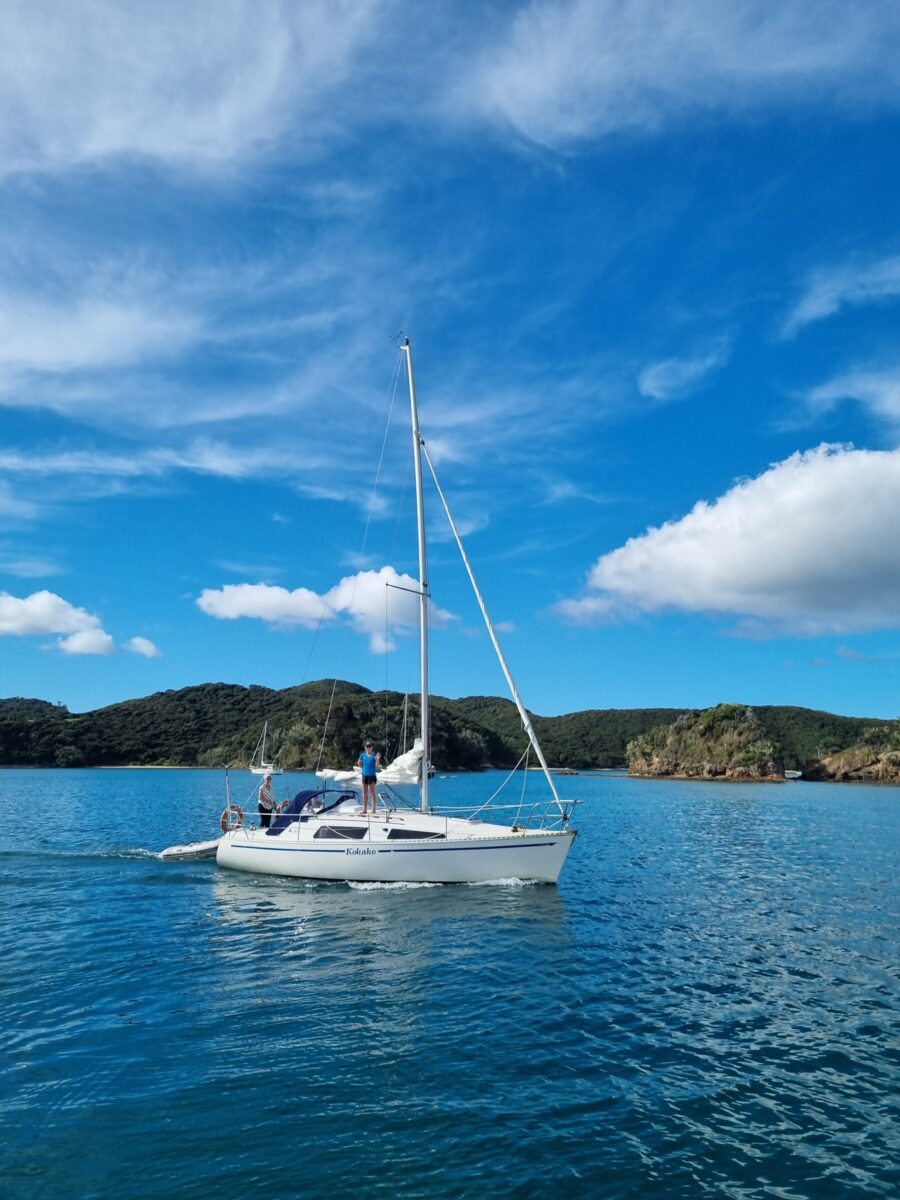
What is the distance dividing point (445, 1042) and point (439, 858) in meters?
14.3

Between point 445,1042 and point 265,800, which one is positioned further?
point 265,800

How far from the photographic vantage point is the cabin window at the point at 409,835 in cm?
2876

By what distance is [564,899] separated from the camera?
90.1 ft

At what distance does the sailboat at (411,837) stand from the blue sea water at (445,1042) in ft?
2.71

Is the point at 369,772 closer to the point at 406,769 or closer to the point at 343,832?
the point at 406,769

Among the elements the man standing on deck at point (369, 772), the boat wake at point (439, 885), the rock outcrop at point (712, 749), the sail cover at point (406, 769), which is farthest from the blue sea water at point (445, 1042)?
the rock outcrop at point (712, 749)

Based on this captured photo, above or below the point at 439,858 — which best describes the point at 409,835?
above

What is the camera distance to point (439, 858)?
28.2 meters

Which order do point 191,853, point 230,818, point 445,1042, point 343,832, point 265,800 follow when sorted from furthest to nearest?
1. point 191,853
2. point 230,818
3. point 265,800
4. point 343,832
5. point 445,1042

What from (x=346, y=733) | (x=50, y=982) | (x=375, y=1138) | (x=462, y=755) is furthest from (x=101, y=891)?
(x=462, y=755)

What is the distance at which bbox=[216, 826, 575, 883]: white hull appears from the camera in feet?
91.8

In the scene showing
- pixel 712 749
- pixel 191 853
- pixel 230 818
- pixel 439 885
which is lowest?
pixel 439 885

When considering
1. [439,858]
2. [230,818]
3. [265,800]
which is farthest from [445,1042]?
[230,818]

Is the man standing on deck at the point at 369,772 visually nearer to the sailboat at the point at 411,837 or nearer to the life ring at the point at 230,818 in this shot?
the sailboat at the point at 411,837
